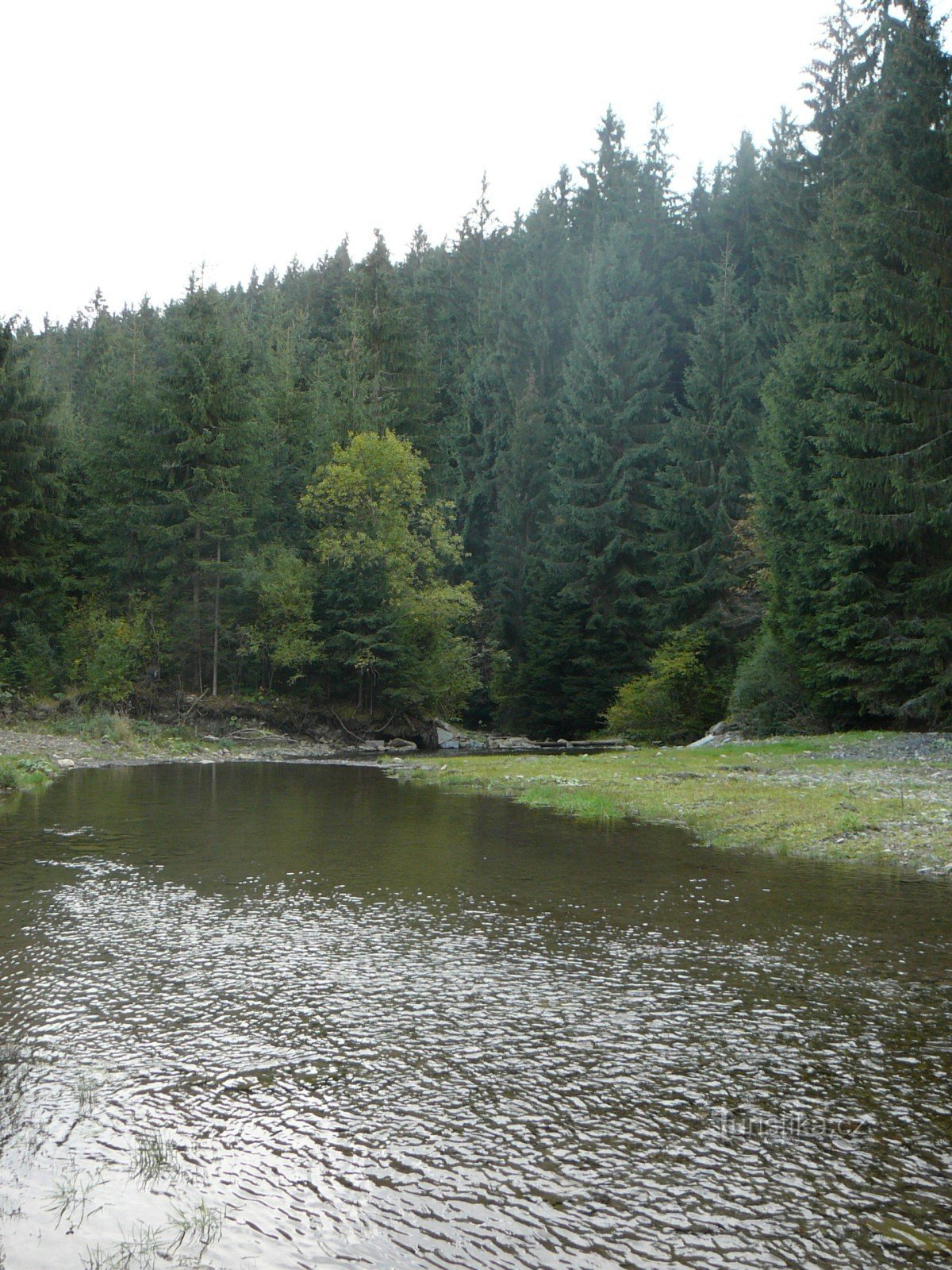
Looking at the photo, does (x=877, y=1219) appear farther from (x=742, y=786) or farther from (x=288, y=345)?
(x=288, y=345)

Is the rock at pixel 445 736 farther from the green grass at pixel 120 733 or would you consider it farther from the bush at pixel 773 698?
the bush at pixel 773 698

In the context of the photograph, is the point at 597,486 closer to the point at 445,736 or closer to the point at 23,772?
the point at 445,736

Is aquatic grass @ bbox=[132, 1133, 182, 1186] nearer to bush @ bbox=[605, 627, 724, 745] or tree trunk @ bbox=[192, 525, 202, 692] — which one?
bush @ bbox=[605, 627, 724, 745]

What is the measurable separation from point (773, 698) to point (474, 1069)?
31.9 meters

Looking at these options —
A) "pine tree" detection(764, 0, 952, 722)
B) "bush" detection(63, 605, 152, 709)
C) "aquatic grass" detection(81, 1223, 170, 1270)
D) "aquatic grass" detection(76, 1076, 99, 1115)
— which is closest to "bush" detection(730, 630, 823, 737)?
"pine tree" detection(764, 0, 952, 722)

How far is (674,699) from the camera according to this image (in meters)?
45.6

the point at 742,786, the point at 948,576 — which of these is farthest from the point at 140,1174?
the point at 948,576

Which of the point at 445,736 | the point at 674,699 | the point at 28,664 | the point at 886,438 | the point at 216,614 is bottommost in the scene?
the point at 445,736

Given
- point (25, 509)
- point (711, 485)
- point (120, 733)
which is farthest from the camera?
point (711, 485)

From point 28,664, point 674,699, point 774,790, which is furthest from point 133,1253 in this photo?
point 28,664

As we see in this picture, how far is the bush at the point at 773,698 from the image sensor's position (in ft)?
118

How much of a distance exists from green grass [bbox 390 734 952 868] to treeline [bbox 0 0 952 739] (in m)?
6.98

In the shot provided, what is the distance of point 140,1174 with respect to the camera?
17.2 ft

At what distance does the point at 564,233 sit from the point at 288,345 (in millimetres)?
26971
